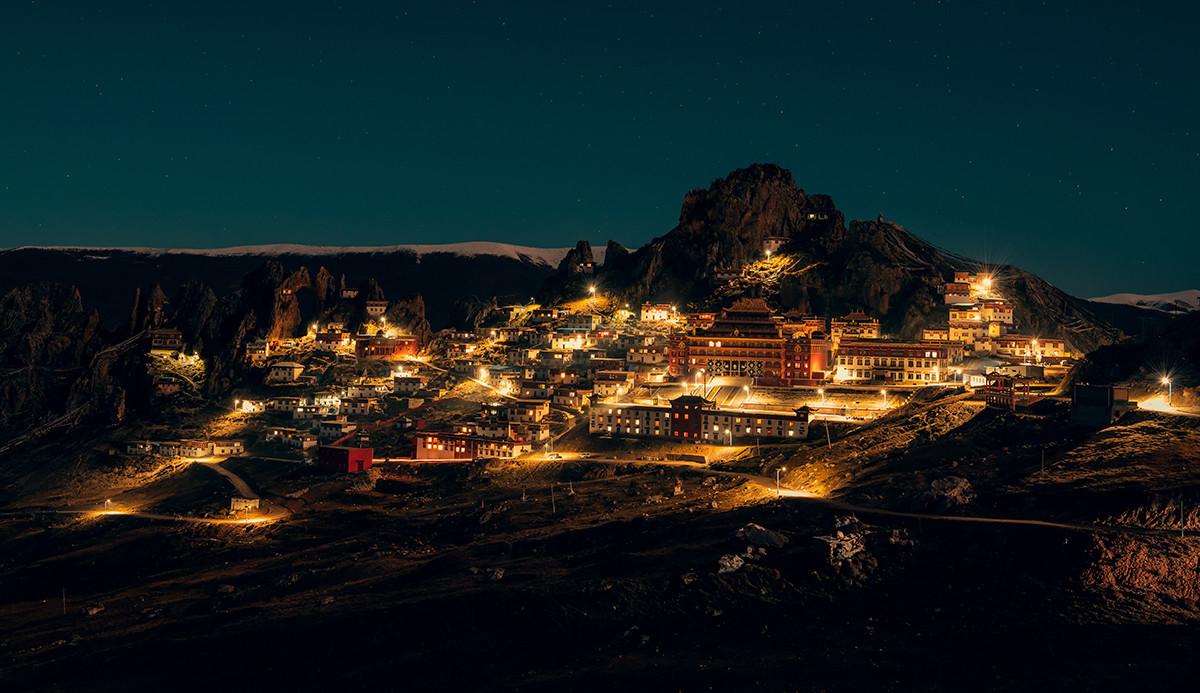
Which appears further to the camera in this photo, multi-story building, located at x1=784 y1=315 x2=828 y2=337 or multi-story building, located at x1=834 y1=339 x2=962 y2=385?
multi-story building, located at x1=784 y1=315 x2=828 y2=337

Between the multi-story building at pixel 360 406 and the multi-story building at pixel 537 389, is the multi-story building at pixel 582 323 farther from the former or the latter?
the multi-story building at pixel 360 406

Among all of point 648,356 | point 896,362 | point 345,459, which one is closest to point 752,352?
point 648,356

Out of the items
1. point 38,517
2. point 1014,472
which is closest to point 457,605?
point 1014,472

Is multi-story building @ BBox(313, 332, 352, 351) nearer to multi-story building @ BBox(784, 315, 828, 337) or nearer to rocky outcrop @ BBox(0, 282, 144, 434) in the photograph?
rocky outcrop @ BBox(0, 282, 144, 434)

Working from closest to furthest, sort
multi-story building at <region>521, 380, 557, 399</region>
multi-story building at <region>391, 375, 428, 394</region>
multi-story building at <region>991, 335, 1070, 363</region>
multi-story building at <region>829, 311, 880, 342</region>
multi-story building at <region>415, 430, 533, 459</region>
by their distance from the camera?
multi-story building at <region>415, 430, 533, 459</region>, multi-story building at <region>521, 380, 557, 399</region>, multi-story building at <region>991, 335, 1070, 363</region>, multi-story building at <region>391, 375, 428, 394</region>, multi-story building at <region>829, 311, 880, 342</region>

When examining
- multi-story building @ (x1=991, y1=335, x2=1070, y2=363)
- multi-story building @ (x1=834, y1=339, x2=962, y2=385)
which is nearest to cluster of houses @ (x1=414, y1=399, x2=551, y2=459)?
multi-story building @ (x1=834, y1=339, x2=962, y2=385)
